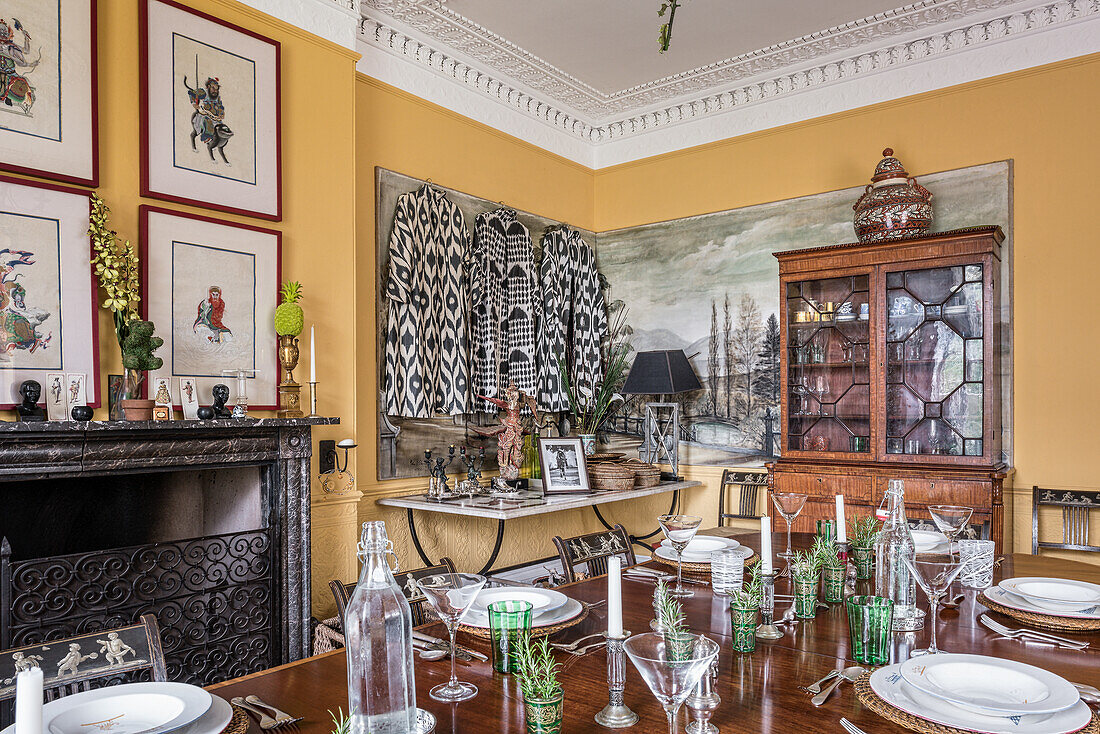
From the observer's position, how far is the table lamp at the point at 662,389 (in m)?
5.09

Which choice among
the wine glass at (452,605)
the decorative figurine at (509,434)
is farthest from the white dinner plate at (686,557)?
the decorative figurine at (509,434)

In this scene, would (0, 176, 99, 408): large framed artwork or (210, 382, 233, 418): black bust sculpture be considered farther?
(210, 382, 233, 418): black bust sculpture

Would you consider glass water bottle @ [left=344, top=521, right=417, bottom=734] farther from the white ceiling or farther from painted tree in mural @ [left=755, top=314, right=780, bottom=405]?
painted tree in mural @ [left=755, top=314, right=780, bottom=405]

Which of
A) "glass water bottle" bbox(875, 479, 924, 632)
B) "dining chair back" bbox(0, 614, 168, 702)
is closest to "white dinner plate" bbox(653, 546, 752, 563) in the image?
"glass water bottle" bbox(875, 479, 924, 632)

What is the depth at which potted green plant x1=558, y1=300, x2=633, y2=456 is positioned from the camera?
5.61 meters

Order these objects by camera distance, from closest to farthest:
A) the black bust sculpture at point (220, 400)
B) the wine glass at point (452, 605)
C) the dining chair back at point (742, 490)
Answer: the wine glass at point (452, 605), the black bust sculpture at point (220, 400), the dining chair back at point (742, 490)

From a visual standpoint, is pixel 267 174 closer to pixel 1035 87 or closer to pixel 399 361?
pixel 399 361

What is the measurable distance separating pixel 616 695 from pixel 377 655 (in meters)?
0.45

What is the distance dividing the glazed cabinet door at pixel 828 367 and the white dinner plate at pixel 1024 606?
2.44 meters

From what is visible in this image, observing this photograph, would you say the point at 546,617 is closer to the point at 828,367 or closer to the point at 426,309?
the point at 426,309

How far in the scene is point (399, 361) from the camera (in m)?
4.35

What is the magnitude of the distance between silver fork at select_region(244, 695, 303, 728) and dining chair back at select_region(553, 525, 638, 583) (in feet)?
3.94

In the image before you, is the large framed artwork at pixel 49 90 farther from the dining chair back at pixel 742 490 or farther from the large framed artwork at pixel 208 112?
the dining chair back at pixel 742 490

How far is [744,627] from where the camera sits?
1616 millimetres
